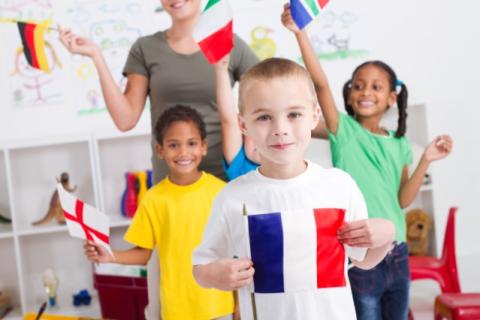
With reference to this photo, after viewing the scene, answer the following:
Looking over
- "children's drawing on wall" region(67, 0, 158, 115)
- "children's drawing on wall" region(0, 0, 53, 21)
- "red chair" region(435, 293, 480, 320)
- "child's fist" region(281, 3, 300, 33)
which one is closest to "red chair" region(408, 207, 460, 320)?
"red chair" region(435, 293, 480, 320)

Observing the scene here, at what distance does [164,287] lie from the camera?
6.48 ft

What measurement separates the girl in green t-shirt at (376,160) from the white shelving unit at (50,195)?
1794mm

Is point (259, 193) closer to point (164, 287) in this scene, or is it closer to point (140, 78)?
point (164, 287)

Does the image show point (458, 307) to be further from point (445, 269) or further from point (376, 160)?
point (445, 269)

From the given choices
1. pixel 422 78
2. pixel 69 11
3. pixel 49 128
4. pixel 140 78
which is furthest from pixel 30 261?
pixel 422 78

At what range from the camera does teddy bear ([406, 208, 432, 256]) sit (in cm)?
373

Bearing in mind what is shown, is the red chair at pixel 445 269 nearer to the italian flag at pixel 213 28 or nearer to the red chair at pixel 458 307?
the red chair at pixel 458 307

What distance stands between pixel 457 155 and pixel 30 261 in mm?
2409

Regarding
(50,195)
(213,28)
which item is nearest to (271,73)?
(213,28)

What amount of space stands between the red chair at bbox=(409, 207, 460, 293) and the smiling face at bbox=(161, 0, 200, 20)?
176 cm

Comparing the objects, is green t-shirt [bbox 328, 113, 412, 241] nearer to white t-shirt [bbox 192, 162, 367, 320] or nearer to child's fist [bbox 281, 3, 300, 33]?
child's fist [bbox 281, 3, 300, 33]

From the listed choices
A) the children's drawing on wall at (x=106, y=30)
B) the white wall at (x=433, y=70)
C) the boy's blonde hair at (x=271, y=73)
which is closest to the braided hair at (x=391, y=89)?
the boy's blonde hair at (x=271, y=73)

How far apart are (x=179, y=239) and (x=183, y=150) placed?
0.25m

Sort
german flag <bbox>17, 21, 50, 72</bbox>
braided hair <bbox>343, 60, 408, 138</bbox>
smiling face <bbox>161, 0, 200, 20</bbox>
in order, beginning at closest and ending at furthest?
smiling face <bbox>161, 0, 200, 20</bbox> → german flag <bbox>17, 21, 50, 72</bbox> → braided hair <bbox>343, 60, 408, 138</bbox>
